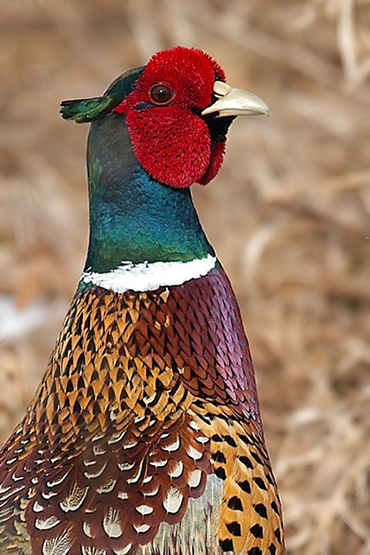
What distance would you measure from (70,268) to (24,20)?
2085 millimetres

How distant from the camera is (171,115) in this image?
2.03m

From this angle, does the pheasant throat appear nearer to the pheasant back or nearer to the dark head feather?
the pheasant back

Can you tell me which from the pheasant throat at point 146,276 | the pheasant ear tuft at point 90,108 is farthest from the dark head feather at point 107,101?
the pheasant throat at point 146,276

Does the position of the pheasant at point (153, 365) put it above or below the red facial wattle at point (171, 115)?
below

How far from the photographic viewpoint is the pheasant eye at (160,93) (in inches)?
79.7

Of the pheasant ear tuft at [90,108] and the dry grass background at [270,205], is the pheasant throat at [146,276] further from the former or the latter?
the dry grass background at [270,205]

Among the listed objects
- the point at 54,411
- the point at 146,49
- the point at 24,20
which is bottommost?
the point at 54,411

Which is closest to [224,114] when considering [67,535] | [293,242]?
[67,535]

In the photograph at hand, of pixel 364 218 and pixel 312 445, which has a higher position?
pixel 364 218

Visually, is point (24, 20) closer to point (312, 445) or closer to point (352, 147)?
point (352, 147)

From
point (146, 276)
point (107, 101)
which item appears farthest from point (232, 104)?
point (146, 276)

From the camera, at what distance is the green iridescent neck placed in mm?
2012

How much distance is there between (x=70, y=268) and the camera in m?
5.03

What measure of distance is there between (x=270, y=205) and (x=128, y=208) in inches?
Answer: 104
